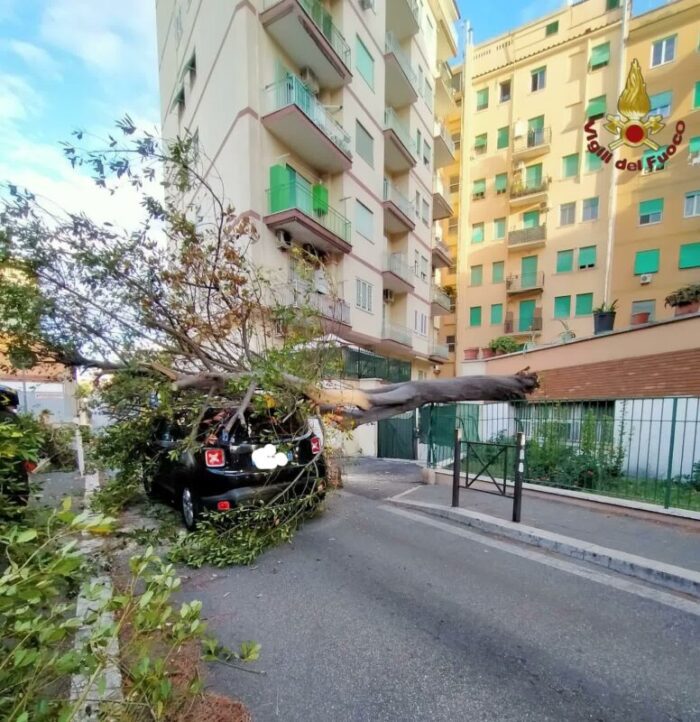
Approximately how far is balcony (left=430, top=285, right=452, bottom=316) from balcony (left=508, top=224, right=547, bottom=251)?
5953 millimetres

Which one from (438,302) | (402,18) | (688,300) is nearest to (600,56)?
(402,18)

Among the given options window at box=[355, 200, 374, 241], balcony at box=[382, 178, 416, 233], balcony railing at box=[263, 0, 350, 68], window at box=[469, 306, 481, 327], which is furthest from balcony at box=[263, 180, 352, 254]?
window at box=[469, 306, 481, 327]

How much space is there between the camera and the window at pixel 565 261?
24703 mm

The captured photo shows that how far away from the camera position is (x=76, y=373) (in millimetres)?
5926

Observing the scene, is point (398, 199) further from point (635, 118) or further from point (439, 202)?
point (635, 118)

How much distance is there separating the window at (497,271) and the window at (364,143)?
14149 millimetres

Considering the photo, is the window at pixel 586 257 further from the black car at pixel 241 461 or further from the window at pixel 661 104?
the black car at pixel 241 461

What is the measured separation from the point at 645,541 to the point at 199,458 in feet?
19.1

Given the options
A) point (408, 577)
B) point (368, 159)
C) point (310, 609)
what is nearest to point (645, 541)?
point (408, 577)

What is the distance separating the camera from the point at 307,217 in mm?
12992

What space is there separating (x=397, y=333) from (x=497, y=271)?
12524mm

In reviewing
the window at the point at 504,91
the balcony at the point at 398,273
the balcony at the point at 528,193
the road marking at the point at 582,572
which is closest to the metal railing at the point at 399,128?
the balcony at the point at 398,273

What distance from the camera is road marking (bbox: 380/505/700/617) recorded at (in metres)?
3.41

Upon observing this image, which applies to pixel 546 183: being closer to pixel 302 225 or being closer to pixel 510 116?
pixel 510 116
